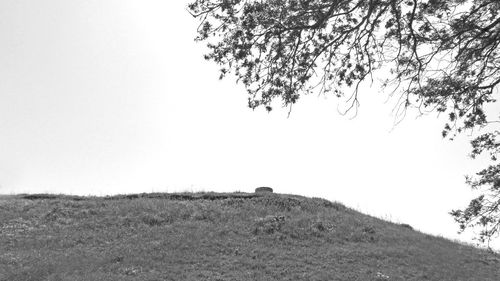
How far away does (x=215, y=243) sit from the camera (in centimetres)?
2120

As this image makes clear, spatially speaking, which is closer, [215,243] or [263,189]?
[215,243]

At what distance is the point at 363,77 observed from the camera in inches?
407

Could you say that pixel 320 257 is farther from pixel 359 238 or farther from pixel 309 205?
pixel 309 205

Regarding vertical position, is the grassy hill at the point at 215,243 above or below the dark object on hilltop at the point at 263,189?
below

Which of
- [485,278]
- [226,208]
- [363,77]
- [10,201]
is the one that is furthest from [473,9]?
[10,201]

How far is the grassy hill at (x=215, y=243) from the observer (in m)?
18.2

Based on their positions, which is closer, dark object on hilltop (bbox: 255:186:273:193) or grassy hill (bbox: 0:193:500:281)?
grassy hill (bbox: 0:193:500:281)

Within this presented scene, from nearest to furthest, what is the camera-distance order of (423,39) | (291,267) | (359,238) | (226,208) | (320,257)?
(423,39), (291,267), (320,257), (359,238), (226,208)

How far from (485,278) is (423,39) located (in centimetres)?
1419

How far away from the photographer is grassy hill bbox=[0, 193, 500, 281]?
18234 mm

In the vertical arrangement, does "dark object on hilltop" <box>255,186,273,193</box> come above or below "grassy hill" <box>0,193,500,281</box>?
above

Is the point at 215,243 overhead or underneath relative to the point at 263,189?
underneath

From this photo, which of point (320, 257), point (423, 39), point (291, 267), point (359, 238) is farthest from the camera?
point (359, 238)

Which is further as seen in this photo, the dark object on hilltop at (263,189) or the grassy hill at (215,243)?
the dark object on hilltop at (263,189)
